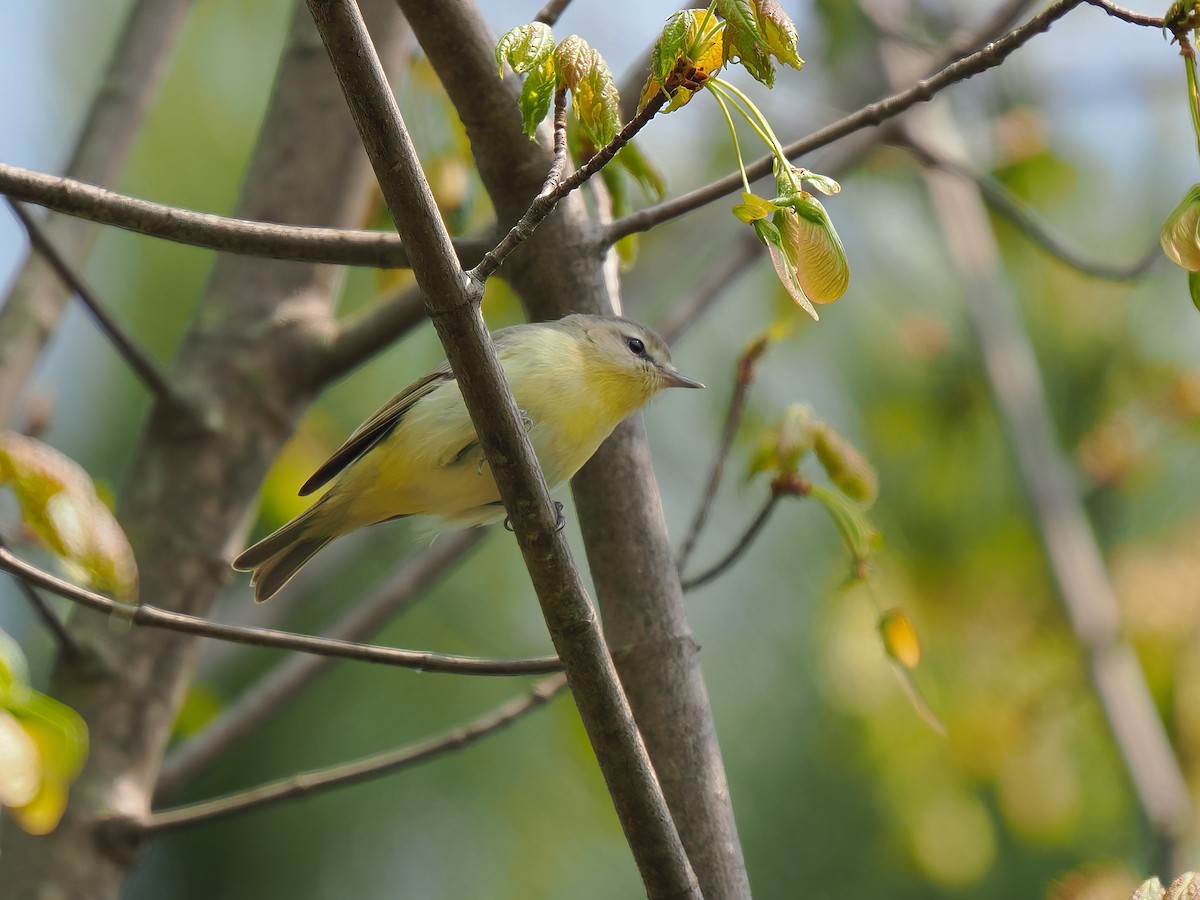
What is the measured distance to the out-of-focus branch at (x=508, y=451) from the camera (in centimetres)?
164

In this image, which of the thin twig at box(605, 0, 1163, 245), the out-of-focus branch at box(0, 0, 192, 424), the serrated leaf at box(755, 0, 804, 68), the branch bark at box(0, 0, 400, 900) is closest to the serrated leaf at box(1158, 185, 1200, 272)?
the thin twig at box(605, 0, 1163, 245)

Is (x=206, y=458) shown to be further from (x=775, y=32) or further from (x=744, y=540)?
(x=775, y=32)

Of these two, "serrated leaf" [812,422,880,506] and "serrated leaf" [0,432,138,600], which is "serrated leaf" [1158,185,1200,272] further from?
"serrated leaf" [0,432,138,600]

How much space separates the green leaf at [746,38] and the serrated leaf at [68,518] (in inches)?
50.4

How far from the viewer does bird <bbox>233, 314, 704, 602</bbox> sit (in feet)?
10.5

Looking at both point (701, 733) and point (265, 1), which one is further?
point (265, 1)

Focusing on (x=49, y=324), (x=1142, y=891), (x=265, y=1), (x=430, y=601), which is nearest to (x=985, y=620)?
(x=430, y=601)

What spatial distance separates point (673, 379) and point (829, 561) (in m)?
2.37

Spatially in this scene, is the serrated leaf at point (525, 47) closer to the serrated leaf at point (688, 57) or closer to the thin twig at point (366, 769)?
the serrated leaf at point (688, 57)

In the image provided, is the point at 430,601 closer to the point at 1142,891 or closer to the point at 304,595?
the point at 304,595

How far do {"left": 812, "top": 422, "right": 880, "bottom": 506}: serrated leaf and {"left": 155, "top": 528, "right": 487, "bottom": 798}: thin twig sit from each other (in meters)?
1.57

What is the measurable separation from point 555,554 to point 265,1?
18.9 feet

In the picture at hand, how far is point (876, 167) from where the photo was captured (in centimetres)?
611

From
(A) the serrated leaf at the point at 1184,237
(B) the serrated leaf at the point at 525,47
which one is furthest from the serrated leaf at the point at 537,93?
(A) the serrated leaf at the point at 1184,237
